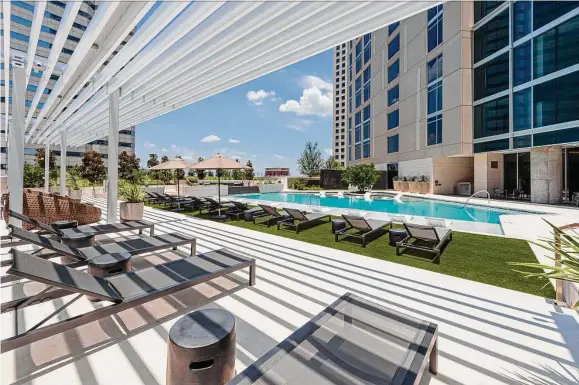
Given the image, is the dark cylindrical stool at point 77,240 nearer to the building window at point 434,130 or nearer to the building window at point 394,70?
the building window at point 434,130

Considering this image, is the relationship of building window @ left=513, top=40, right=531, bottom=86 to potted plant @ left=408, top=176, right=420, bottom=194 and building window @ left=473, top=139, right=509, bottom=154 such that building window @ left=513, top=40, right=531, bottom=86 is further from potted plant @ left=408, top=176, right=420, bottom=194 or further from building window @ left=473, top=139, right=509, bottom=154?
potted plant @ left=408, top=176, right=420, bottom=194

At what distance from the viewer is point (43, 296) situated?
8.95ft

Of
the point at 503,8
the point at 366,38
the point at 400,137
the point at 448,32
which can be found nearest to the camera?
the point at 503,8

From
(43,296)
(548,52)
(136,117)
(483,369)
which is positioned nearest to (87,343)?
(43,296)

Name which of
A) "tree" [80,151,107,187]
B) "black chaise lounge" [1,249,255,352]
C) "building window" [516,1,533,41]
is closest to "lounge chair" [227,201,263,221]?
"black chaise lounge" [1,249,255,352]

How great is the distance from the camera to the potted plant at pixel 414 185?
2367 cm

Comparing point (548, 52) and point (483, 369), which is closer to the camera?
point (483, 369)

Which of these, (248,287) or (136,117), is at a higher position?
(136,117)

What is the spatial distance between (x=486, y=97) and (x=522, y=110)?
9.54ft

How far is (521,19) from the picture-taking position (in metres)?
16.2

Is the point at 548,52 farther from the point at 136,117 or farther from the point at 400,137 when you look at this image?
the point at 136,117

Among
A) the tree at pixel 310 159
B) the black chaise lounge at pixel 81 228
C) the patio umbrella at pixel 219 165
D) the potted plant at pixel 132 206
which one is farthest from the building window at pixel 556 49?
the tree at pixel 310 159

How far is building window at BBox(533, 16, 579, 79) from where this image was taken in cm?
1362

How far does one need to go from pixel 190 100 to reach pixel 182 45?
397 centimetres
